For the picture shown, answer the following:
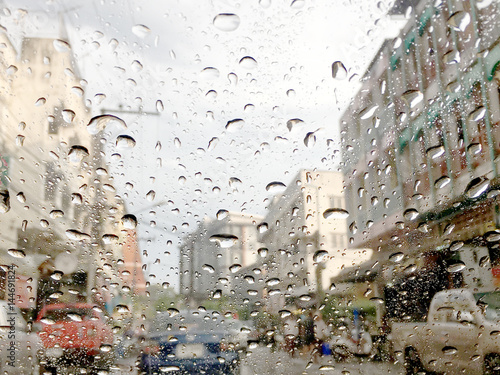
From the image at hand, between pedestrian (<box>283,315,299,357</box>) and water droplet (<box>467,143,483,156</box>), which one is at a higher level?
water droplet (<box>467,143,483,156</box>)

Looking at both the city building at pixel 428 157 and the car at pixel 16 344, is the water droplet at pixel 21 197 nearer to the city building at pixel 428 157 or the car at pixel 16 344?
the car at pixel 16 344

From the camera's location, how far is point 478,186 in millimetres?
1137

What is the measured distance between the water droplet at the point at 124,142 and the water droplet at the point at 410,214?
2.68ft

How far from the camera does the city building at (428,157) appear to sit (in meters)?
1.17

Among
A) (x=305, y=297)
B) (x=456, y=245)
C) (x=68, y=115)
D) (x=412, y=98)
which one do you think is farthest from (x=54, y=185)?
(x=456, y=245)

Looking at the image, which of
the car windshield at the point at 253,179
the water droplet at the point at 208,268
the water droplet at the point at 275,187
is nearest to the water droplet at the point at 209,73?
the car windshield at the point at 253,179

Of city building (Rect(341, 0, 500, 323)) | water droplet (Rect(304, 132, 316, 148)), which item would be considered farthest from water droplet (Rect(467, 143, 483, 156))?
→ water droplet (Rect(304, 132, 316, 148))

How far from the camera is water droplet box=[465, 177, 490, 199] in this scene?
113 centimetres

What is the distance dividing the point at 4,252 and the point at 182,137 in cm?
62

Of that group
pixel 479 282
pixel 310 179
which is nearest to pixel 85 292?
pixel 310 179

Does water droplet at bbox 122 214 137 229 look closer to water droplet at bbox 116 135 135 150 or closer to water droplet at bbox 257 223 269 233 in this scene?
water droplet at bbox 116 135 135 150

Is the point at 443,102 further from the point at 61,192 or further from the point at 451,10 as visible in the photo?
the point at 61,192

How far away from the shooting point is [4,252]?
3.98ft

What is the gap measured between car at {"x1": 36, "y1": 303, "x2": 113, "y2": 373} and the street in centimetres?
8
